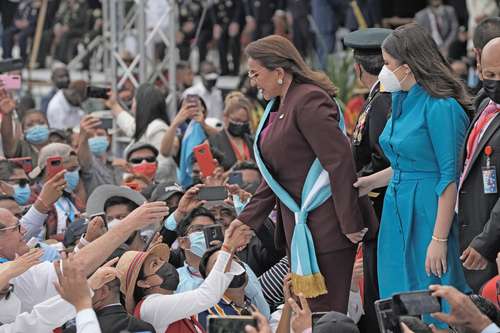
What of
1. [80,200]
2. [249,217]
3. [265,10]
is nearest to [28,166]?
[80,200]

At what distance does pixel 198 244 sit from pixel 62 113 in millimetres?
6507

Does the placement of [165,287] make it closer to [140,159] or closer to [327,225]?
[327,225]

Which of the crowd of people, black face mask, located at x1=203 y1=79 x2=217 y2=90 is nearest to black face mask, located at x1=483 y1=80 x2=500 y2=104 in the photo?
the crowd of people

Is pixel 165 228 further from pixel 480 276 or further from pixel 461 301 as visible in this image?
pixel 461 301

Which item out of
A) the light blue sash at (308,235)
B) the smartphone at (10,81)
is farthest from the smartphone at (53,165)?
the light blue sash at (308,235)

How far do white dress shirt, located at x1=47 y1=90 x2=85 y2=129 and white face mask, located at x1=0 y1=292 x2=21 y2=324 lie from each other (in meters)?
7.14

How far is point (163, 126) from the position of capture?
33.6ft

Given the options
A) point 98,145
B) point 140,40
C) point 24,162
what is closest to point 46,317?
point 24,162

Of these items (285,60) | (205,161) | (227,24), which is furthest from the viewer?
(227,24)

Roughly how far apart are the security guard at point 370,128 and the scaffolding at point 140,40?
6164 mm

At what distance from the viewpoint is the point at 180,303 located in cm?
524

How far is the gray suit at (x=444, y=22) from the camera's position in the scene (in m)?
16.1

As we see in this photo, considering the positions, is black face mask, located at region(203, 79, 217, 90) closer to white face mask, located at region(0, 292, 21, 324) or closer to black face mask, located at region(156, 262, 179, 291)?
black face mask, located at region(156, 262, 179, 291)

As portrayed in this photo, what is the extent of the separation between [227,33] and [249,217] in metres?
13.3
